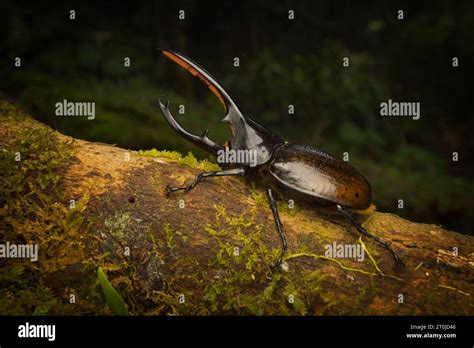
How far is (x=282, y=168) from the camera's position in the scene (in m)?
2.67

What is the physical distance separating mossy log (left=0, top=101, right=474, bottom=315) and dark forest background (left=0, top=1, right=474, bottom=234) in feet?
13.7

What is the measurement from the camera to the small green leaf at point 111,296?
220 centimetres

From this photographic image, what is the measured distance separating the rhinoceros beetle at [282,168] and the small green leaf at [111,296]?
60 cm

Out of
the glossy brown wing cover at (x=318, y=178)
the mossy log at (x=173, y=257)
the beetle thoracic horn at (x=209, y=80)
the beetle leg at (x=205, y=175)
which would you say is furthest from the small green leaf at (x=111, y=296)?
the beetle thoracic horn at (x=209, y=80)

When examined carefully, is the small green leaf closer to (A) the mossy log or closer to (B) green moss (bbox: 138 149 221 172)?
(A) the mossy log

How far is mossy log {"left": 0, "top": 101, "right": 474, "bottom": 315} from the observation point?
2.29 metres

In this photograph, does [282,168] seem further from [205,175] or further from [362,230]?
[362,230]

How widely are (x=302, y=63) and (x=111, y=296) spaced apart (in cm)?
728

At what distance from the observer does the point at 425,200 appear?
6.09 m

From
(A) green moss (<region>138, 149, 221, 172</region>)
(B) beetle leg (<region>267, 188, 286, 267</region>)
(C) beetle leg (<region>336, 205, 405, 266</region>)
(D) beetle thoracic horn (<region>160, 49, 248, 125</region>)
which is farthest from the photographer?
(A) green moss (<region>138, 149, 221, 172</region>)

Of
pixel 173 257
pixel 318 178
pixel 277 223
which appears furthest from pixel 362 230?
pixel 173 257

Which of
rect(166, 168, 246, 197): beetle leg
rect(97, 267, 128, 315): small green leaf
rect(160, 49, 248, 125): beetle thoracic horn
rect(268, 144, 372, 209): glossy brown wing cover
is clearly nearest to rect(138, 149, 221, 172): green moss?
rect(166, 168, 246, 197): beetle leg
